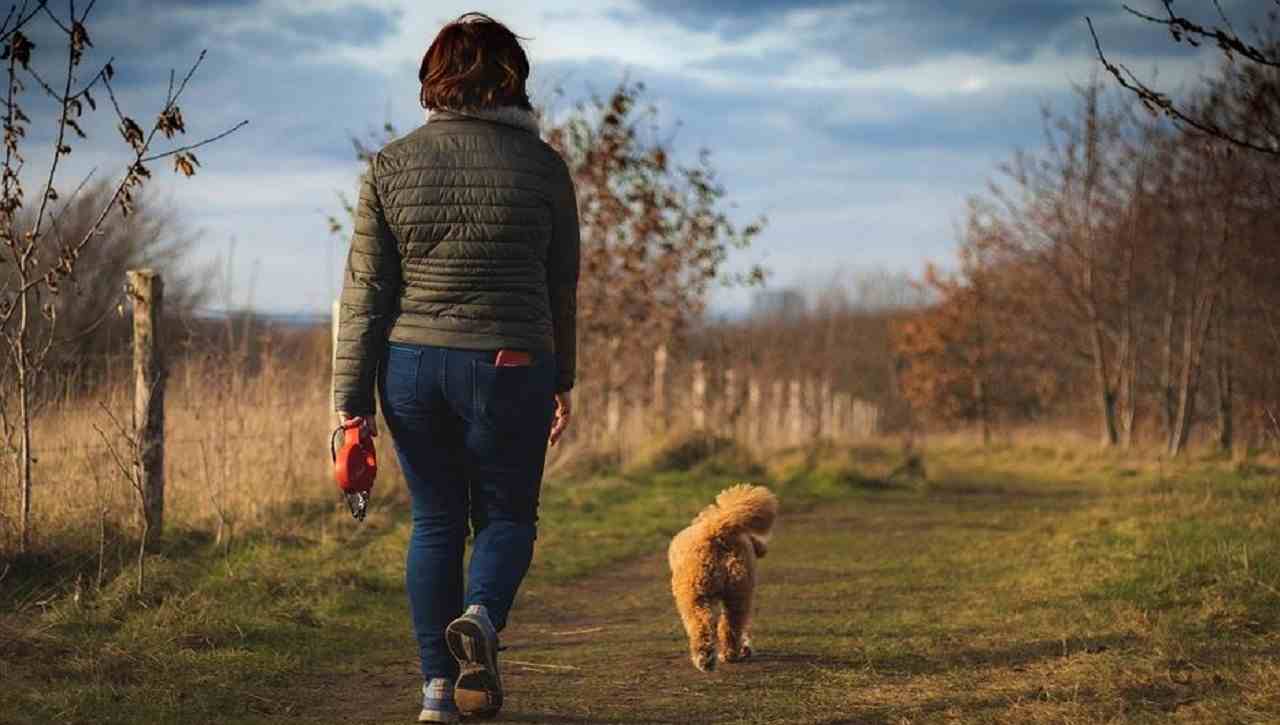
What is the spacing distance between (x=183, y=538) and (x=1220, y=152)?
15219 mm

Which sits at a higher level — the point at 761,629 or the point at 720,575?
the point at 720,575

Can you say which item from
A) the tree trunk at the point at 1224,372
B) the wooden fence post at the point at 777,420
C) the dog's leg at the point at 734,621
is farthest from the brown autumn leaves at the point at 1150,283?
the dog's leg at the point at 734,621

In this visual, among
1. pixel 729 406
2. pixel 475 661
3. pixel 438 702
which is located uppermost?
pixel 729 406

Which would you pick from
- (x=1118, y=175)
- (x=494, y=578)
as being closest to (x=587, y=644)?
(x=494, y=578)

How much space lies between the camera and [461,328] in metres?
3.79

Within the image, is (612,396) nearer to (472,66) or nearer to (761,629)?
(761,629)

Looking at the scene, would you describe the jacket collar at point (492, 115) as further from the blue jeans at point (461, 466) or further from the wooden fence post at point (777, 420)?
the wooden fence post at point (777, 420)

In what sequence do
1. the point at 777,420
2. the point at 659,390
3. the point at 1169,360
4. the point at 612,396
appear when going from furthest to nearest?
1. the point at 1169,360
2. the point at 777,420
3. the point at 659,390
4. the point at 612,396

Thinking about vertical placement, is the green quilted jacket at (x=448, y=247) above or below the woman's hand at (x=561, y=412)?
above

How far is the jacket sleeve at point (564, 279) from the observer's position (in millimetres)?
4031

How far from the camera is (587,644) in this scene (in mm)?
5742

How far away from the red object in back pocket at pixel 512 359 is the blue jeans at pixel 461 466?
2 cm

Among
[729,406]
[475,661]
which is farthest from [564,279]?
[729,406]

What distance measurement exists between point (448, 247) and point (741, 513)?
2.01 meters
